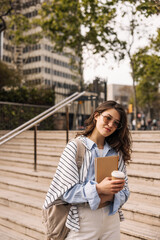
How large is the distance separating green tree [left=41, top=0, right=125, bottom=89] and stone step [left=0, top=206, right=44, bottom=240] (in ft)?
29.7

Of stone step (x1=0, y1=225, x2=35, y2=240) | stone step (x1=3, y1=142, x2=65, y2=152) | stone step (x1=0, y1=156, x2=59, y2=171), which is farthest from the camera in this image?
stone step (x1=3, y1=142, x2=65, y2=152)

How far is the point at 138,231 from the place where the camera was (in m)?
2.92

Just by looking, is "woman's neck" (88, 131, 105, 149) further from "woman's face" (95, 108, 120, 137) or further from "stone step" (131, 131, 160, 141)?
"stone step" (131, 131, 160, 141)

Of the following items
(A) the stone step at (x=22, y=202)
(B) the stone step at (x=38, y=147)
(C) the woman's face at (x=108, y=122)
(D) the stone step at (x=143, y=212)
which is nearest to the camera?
(C) the woman's face at (x=108, y=122)

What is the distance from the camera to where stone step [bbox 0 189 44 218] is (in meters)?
3.84

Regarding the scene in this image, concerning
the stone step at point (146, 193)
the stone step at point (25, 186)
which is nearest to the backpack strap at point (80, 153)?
the stone step at point (146, 193)

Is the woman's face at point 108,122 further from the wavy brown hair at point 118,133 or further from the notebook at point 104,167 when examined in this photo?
the notebook at point 104,167

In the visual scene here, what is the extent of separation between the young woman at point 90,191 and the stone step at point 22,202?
234 cm

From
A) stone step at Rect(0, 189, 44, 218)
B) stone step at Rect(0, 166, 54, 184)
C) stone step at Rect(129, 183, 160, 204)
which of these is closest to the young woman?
stone step at Rect(129, 183, 160, 204)

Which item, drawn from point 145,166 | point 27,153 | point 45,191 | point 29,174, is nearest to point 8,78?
point 27,153

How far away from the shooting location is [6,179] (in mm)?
5176

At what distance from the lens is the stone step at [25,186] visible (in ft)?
14.1

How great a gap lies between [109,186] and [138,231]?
177cm

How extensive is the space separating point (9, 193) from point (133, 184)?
7.22ft
